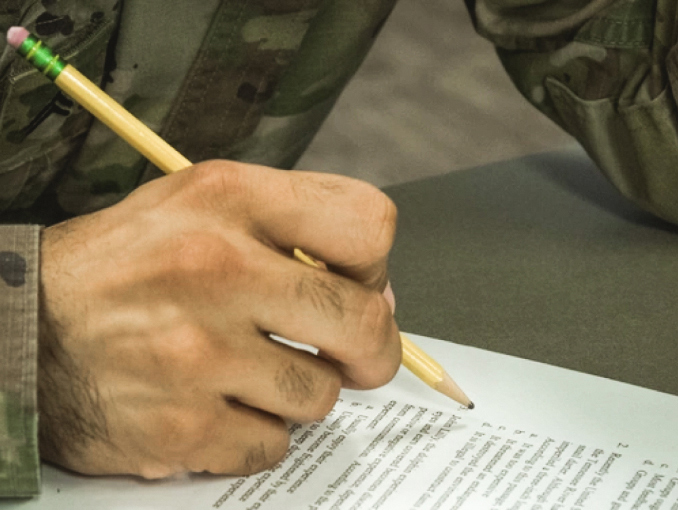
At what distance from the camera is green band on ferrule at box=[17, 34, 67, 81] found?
1.33ft

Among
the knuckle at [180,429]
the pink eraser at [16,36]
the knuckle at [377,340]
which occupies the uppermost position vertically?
the pink eraser at [16,36]

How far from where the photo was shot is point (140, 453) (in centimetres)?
40

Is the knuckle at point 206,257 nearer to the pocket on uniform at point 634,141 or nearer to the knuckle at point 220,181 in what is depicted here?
the knuckle at point 220,181

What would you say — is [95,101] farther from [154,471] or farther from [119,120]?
[154,471]

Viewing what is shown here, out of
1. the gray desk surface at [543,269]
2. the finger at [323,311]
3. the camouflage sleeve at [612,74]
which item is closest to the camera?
the finger at [323,311]

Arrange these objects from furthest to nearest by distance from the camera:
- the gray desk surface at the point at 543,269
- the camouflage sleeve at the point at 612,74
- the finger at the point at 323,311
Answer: the camouflage sleeve at the point at 612,74 < the gray desk surface at the point at 543,269 < the finger at the point at 323,311

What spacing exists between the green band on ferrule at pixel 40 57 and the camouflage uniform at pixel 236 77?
0.19m

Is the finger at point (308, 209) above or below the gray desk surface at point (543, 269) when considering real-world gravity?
above

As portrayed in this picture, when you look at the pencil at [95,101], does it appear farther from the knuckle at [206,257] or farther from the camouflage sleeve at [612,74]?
the camouflage sleeve at [612,74]

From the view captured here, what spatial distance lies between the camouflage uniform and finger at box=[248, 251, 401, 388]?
0.31m

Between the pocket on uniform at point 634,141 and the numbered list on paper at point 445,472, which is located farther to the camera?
the pocket on uniform at point 634,141

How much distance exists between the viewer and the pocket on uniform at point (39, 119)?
60 centimetres

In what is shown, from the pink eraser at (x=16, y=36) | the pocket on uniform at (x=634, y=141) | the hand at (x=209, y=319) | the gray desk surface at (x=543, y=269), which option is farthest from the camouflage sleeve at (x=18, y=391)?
the pocket on uniform at (x=634, y=141)

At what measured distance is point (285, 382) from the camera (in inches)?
15.6
